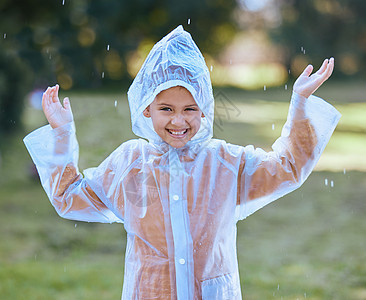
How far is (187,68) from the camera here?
1.94 meters

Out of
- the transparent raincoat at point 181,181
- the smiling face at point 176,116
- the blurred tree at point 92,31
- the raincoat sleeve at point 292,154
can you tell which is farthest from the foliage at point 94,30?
the raincoat sleeve at point 292,154

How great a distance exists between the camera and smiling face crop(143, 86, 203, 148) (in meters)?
1.94

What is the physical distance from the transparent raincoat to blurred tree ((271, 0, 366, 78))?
22.7 metres

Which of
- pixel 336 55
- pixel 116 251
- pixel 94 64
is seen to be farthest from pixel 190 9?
pixel 116 251

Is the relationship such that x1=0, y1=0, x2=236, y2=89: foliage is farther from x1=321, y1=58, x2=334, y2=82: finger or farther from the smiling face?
x1=321, y1=58, x2=334, y2=82: finger

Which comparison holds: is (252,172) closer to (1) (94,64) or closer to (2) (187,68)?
(2) (187,68)

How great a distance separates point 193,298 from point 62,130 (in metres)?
0.73

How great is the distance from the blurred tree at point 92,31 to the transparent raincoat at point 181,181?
717 cm

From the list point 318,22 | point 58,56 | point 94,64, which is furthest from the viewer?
point 318,22

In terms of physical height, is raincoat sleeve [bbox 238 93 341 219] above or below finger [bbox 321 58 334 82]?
below

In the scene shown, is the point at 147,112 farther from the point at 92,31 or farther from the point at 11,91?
the point at 92,31

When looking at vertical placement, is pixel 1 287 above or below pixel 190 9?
below

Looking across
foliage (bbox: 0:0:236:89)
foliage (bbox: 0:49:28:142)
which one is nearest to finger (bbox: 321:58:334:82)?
foliage (bbox: 0:49:28:142)

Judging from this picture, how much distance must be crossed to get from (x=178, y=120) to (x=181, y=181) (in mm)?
207
